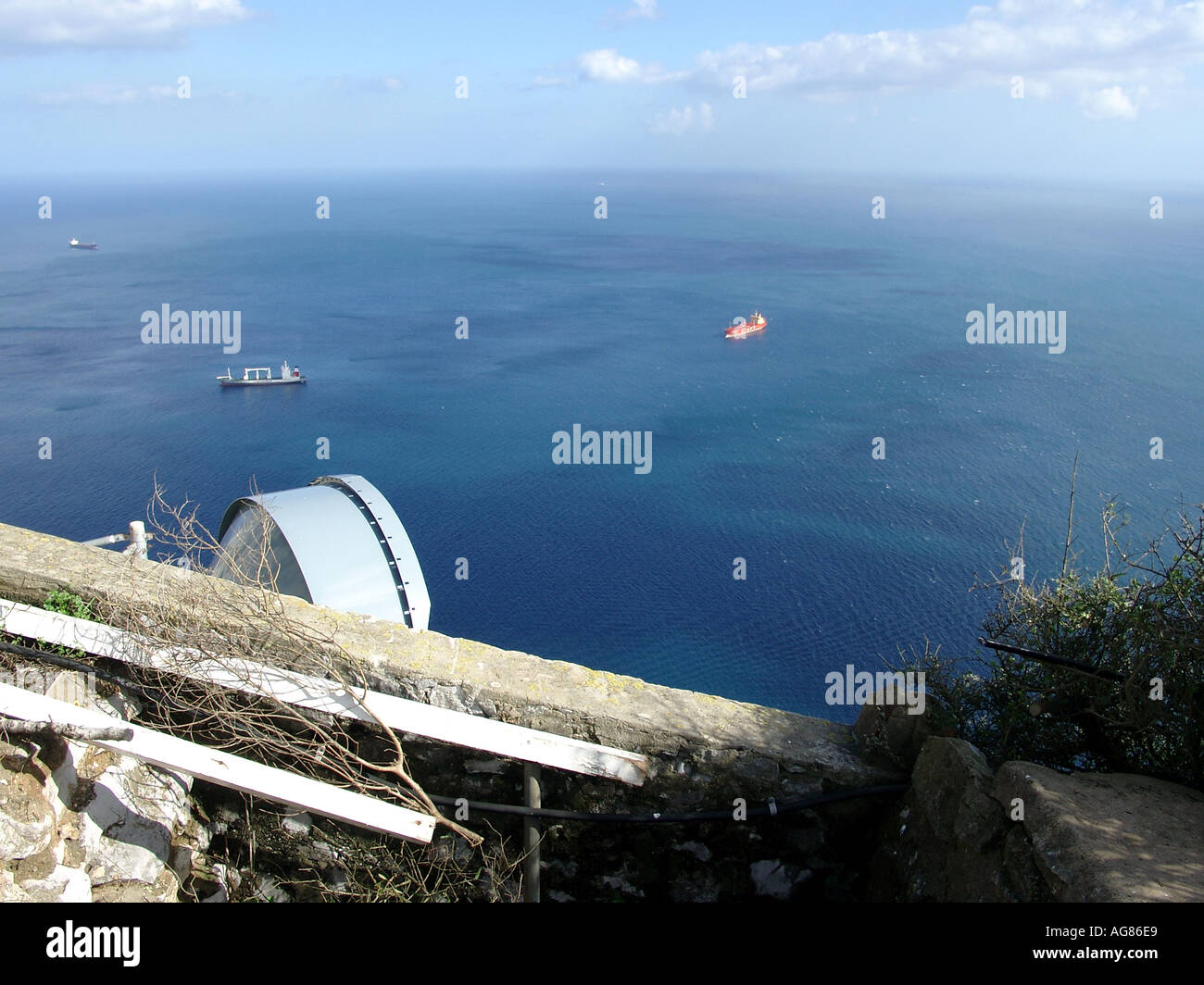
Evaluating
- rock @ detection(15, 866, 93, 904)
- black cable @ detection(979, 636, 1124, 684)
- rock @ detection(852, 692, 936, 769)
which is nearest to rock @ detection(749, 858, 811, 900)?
rock @ detection(852, 692, 936, 769)

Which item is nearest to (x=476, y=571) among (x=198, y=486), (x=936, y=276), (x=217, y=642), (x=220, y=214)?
(x=198, y=486)

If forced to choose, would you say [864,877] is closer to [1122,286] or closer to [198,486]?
[198,486]

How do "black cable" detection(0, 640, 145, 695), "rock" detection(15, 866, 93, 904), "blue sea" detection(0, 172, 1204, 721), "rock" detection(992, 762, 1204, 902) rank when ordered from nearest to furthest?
"rock" detection(992, 762, 1204, 902) → "rock" detection(15, 866, 93, 904) → "black cable" detection(0, 640, 145, 695) → "blue sea" detection(0, 172, 1204, 721)

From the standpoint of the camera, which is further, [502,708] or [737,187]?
[737,187]

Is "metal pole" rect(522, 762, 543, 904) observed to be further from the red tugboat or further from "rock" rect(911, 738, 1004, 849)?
the red tugboat

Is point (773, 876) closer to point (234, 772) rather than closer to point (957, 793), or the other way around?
point (957, 793)

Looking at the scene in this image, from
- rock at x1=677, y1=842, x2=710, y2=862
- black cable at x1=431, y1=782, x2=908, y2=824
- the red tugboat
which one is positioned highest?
the red tugboat

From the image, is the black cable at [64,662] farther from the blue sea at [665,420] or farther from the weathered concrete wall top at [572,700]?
the blue sea at [665,420]
